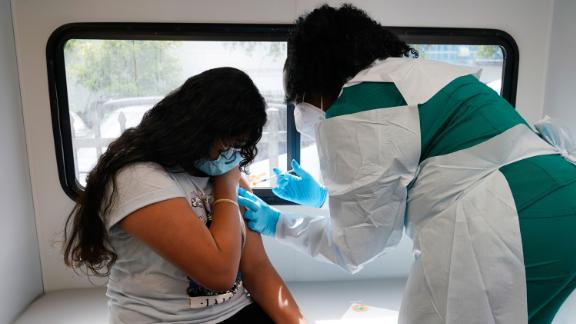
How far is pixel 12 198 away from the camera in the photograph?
209 cm

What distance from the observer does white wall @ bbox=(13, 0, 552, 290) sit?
2.13 m

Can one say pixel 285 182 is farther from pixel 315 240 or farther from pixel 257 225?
pixel 315 240

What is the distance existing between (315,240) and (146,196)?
59 centimetres

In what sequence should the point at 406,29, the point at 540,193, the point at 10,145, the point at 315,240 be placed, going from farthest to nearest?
1. the point at 406,29
2. the point at 10,145
3. the point at 315,240
4. the point at 540,193

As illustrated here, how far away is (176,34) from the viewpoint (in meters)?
2.17

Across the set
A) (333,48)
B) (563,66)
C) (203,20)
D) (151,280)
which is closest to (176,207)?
(151,280)

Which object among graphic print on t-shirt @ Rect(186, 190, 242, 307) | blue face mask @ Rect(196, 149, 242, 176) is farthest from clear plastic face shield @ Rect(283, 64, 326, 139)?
graphic print on t-shirt @ Rect(186, 190, 242, 307)

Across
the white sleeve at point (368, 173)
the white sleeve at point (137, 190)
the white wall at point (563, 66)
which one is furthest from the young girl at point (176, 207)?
the white wall at point (563, 66)

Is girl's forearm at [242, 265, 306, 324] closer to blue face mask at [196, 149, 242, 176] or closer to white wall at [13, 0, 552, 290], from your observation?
blue face mask at [196, 149, 242, 176]

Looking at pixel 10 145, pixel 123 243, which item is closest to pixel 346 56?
pixel 123 243

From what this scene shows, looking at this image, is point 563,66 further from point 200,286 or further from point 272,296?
point 200,286

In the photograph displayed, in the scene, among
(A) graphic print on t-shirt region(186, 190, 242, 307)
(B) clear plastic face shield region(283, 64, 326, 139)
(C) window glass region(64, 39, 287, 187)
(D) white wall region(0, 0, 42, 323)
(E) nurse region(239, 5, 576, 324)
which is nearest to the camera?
(E) nurse region(239, 5, 576, 324)

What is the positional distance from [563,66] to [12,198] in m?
2.82

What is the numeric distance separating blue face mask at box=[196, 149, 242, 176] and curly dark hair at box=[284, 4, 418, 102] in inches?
11.3
